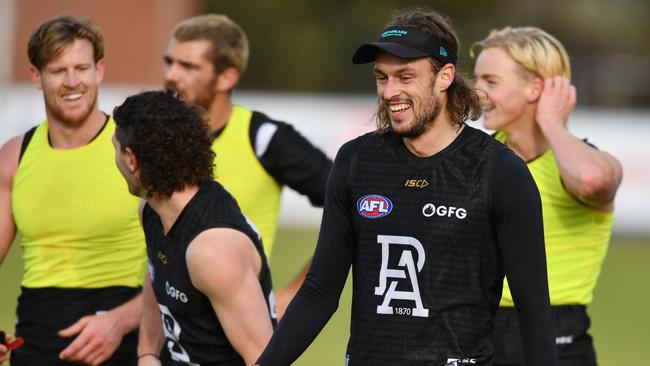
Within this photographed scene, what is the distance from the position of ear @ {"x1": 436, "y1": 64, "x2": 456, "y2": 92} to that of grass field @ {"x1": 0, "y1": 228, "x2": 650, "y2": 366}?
5.82 meters

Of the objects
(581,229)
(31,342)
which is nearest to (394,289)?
(581,229)

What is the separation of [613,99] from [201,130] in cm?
1702

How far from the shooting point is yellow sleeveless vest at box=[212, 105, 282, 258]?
6066mm

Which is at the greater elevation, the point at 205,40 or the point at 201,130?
the point at 205,40

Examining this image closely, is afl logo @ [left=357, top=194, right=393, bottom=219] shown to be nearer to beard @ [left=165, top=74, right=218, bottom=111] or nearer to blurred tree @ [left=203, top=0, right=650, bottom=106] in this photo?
beard @ [left=165, top=74, right=218, bottom=111]

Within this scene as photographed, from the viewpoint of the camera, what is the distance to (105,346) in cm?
545

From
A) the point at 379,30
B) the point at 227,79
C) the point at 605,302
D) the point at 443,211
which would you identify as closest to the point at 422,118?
the point at 443,211

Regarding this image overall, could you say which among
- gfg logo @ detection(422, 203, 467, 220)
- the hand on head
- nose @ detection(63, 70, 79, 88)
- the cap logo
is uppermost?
nose @ detection(63, 70, 79, 88)

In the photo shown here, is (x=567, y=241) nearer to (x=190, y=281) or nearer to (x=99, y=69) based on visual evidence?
(x=190, y=281)

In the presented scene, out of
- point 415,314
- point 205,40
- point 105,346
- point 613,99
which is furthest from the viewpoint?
point 613,99

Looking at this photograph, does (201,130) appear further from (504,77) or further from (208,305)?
(504,77)

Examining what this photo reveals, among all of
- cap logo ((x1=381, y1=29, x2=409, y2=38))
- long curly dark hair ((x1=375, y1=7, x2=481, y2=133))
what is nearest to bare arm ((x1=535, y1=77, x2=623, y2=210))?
long curly dark hair ((x1=375, y1=7, x2=481, y2=133))

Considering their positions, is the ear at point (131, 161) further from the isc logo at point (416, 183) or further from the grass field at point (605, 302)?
the grass field at point (605, 302)

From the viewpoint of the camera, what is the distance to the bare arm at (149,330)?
511 cm
